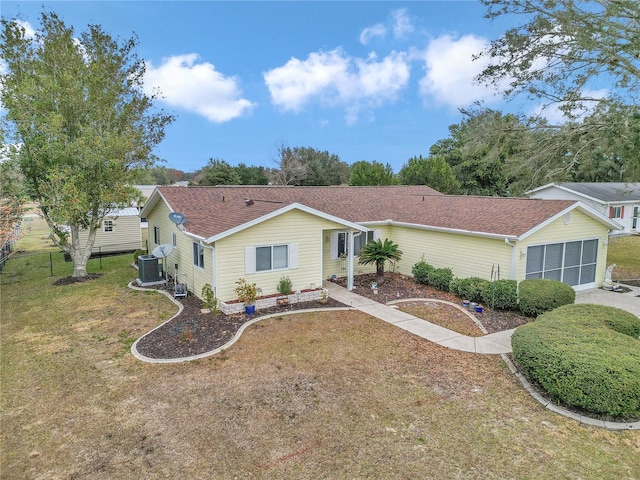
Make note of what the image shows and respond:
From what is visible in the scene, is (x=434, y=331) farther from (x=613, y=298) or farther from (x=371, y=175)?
(x=371, y=175)

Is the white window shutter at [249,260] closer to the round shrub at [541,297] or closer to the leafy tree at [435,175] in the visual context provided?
the round shrub at [541,297]

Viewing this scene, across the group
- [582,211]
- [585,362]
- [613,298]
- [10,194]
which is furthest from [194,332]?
[613,298]

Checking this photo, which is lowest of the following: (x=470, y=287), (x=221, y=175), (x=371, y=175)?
(x=470, y=287)

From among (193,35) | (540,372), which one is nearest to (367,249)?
(540,372)

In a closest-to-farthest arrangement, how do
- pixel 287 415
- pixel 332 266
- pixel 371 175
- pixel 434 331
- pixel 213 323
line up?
pixel 287 415
pixel 434 331
pixel 213 323
pixel 332 266
pixel 371 175

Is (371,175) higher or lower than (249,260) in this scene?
higher

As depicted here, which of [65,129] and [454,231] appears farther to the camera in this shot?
[65,129]

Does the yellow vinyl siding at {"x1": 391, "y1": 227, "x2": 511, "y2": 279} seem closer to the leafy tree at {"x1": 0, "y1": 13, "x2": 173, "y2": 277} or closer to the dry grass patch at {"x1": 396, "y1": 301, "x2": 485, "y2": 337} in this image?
the dry grass patch at {"x1": 396, "y1": 301, "x2": 485, "y2": 337}

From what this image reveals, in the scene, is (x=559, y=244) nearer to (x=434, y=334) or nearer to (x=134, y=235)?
(x=434, y=334)

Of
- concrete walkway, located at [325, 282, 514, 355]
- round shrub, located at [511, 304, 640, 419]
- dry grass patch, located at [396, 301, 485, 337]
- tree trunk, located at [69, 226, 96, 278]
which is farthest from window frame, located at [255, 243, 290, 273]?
tree trunk, located at [69, 226, 96, 278]
